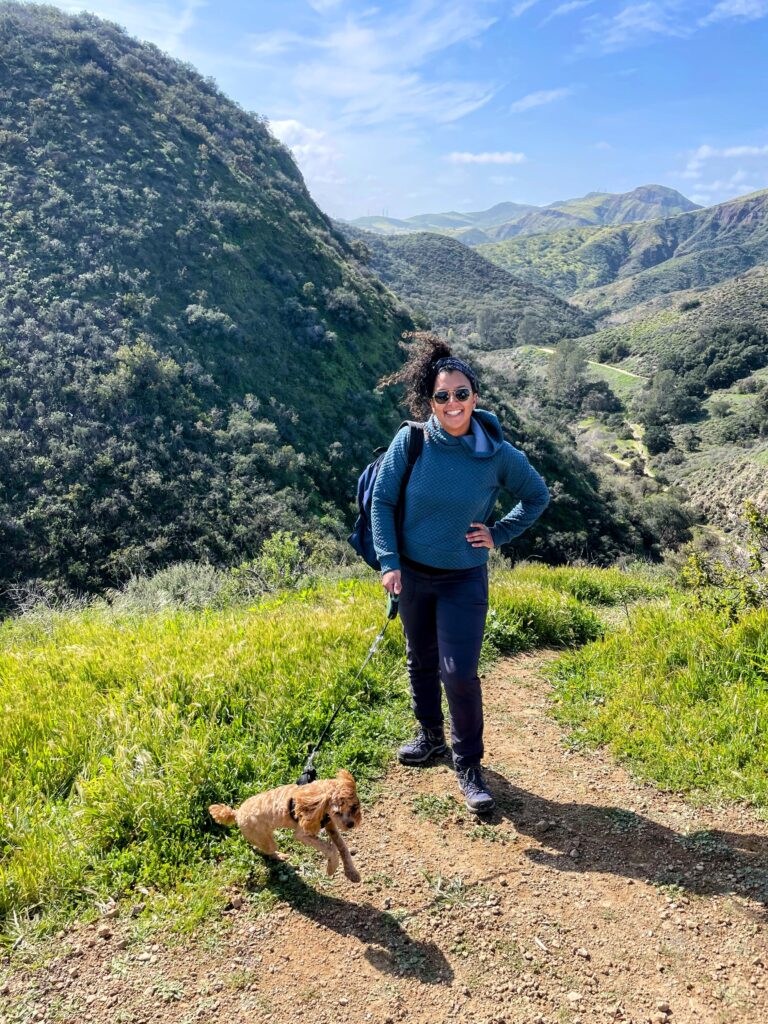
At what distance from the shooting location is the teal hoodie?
279 centimetres

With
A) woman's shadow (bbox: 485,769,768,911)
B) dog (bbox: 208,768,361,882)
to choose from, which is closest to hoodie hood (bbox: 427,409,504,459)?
dog (bbox: 208,768,361,882)

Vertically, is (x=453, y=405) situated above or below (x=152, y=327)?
below

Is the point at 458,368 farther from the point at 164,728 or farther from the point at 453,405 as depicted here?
the point at 164,728

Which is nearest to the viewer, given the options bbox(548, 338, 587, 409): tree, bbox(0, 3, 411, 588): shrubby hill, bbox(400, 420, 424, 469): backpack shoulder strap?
bbox(400, 420, 424, 469): backpack shoulder strap

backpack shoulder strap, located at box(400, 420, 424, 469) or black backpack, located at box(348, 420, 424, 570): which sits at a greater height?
backpack shoulder strap, located at box(400, 420, 424, 469)

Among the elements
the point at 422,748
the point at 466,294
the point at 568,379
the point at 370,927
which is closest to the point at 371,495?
the point at 422,748

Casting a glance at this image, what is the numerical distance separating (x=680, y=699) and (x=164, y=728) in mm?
2850

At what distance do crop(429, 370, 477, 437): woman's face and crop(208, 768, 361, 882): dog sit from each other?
157 centimetres

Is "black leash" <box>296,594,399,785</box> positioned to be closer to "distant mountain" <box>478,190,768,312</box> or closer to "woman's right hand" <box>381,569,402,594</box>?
"woman's right hand" <box>381,569,402,594</box>

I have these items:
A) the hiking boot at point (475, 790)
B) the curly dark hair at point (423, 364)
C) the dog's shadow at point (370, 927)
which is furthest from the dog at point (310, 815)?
the curly dark hair at point (423, 364)

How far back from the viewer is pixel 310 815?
7.13 ft

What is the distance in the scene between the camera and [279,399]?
1209 inches

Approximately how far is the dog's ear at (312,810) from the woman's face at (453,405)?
1656 mm

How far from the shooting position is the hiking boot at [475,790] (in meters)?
2.81
